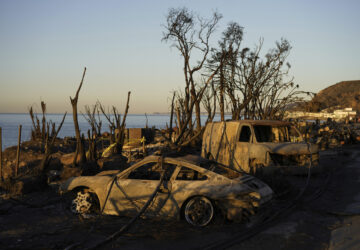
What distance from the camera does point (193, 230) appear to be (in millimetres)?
6855

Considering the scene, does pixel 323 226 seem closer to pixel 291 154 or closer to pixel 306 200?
pixel 306 200

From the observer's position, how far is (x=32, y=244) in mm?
6227

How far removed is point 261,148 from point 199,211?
6163 mm

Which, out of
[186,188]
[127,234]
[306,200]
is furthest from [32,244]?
[306,200]

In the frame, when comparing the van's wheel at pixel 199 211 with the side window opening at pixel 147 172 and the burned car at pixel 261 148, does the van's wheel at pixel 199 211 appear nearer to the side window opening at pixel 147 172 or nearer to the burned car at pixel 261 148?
the side window opening at pixel 147 172

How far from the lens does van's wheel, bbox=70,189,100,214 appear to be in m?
8.25

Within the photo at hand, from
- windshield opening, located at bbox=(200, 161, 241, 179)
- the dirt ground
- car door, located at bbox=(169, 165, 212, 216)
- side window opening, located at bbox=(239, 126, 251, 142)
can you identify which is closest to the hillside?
side window opening, located at bbox=(239, 126, 251, 142)

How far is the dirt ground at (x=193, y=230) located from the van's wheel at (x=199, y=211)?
145mm

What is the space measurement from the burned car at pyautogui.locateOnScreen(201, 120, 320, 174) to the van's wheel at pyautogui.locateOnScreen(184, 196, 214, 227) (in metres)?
5.75

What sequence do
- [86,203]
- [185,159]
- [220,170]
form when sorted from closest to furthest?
1. [185,159]
2. [220,170]
3. [86,203]

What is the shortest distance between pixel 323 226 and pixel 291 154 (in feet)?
20.1

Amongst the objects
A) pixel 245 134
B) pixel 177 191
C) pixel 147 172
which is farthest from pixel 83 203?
pixel 245 134

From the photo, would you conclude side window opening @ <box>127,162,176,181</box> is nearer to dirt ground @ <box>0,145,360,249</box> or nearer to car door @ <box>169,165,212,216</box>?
car door @ <box>169,165,212,216</box>

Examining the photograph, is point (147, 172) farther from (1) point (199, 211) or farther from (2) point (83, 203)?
(1) point (199, 211)
